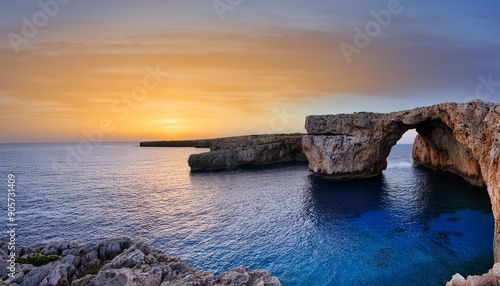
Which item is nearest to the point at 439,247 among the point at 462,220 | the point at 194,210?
the point at 462,220

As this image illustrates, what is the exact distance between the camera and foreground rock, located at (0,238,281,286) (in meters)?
12.3

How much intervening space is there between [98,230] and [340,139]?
4075 centimetres

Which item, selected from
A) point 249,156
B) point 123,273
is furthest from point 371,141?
point 123,273

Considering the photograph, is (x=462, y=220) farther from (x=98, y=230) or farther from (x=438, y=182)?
(x=98, y=230)

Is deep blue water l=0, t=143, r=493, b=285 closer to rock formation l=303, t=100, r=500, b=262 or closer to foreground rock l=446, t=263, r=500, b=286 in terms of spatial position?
rock formation l=303, t=100, r=500, b=262

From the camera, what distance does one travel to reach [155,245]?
2630cm

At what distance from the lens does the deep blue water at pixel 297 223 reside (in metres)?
21.7

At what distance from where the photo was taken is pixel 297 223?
103 feet

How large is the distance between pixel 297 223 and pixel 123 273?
2188 cm

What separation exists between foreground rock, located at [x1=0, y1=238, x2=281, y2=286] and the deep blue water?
322 inches

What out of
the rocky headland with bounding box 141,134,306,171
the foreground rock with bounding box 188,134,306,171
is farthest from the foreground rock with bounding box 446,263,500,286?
the foreground rock with bounding box 188,134,306,171

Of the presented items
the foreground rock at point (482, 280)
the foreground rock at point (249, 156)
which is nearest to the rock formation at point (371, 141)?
the foreground rock at point (249, 156)

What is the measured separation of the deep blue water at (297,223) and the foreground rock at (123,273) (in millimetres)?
8168

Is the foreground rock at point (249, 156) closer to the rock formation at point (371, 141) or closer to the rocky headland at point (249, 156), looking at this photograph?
the rocky headland at point (249, 156)
